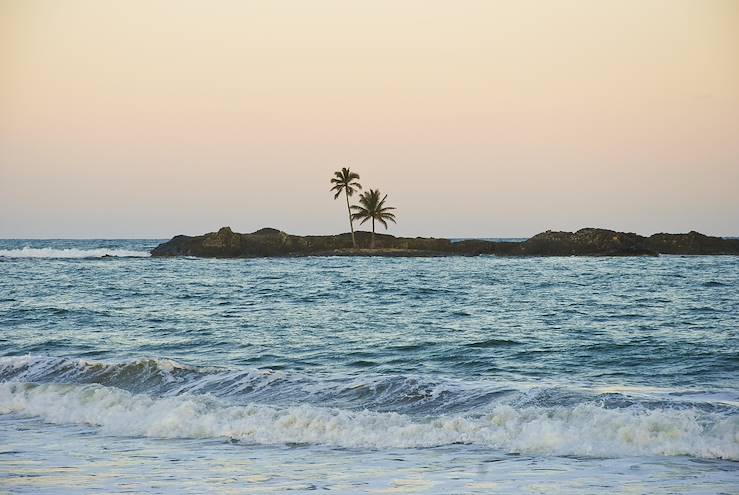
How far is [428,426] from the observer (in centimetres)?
1282

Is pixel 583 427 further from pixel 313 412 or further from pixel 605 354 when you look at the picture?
pixel 605 354

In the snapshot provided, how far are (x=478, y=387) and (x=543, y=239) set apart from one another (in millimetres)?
92634

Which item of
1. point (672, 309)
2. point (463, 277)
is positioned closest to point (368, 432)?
point (672, 309)

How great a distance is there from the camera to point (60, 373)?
18.7 metres

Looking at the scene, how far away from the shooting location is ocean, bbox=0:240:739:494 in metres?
10.3

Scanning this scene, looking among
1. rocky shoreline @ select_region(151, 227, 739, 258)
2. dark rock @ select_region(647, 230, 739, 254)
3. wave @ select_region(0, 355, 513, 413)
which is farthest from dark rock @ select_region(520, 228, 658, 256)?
wave @ select_region(0, 355, 513, 413)

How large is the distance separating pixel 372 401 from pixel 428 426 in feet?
7.98

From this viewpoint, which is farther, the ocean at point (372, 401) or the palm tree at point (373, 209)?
the palm tree at point (373, 209)

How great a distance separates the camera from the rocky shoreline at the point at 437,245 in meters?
102

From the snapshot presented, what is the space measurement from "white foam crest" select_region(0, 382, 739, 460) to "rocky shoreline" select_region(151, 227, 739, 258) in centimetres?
8791

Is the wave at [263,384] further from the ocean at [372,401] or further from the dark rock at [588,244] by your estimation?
the dark rock at [588,244]

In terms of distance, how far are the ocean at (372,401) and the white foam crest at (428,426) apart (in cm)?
4

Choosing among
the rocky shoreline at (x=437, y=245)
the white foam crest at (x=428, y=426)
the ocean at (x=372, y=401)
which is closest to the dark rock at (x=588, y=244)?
the rocky shoreline at (x=437, y=245)

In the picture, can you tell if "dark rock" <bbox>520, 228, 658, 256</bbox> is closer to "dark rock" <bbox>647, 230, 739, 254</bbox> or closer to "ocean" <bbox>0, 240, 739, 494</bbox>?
"dark rock" <bbox>647, 230, 739, 254</bbox>
